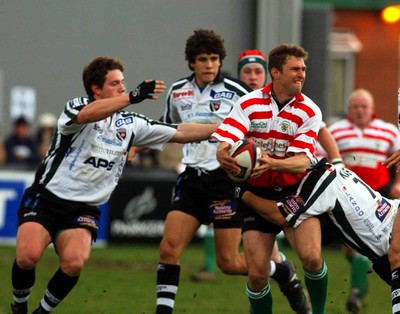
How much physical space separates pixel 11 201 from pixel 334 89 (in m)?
14.3

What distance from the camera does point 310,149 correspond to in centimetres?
920

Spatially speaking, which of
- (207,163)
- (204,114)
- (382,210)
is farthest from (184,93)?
(382,210)

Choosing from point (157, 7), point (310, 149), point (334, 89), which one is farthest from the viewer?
point (334, 89)

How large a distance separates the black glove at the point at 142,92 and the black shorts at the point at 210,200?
1.58m

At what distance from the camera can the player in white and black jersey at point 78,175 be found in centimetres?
963

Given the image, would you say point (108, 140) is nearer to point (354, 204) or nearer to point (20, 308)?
point (20, 308)

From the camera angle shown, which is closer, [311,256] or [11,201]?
[311,256]

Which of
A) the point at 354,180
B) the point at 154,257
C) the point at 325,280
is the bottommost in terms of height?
the point at 154,257

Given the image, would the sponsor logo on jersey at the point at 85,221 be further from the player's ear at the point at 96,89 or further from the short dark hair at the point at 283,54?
the short dark hair at the point at 283,54

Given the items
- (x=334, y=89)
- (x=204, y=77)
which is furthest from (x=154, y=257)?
(x=334, y=89)

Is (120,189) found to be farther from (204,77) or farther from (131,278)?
(204,77)

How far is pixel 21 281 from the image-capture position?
9820 millimetres

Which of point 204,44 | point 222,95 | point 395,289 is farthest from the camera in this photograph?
point 222,95

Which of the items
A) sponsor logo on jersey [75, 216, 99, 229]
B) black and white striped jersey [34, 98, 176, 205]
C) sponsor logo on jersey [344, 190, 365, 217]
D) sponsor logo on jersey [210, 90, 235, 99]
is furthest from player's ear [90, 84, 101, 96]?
sponsor logo on jersey [344, 190, 365, 217]
